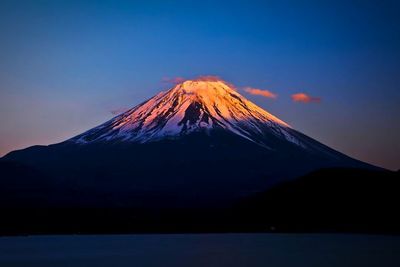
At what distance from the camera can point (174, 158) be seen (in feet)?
492

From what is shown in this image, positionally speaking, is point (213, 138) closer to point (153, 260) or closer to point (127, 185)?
point (127, 185)

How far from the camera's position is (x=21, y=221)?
93.7 metres

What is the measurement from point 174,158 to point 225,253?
324 feet

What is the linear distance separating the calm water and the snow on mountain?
93258 millimetres

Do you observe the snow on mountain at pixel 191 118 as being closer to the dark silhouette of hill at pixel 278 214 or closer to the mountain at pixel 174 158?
the mountain at pixel 174 158

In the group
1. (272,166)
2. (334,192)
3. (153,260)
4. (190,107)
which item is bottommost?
(153,260)

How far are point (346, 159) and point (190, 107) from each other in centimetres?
3904

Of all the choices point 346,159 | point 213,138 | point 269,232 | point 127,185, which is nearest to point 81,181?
point 127,185

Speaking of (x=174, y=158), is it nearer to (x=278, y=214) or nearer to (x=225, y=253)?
(x=278, y=214)

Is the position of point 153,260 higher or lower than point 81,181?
lower

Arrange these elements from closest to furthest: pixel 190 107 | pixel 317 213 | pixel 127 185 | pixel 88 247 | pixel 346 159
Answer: pixel 88 247, pixel 317 213, pixel 127 185, pixel 346 159, pixel 190 107

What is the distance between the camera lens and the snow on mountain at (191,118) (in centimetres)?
15975

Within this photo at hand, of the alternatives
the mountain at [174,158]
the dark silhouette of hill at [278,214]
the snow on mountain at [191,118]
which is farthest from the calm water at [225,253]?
the snow on mountain at [191,118]

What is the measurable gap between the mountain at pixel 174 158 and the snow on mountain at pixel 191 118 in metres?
0.24
